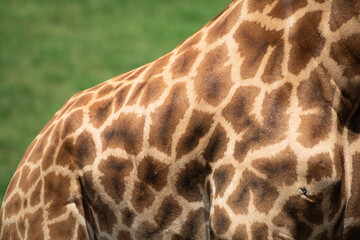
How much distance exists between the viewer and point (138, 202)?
75.0 inches

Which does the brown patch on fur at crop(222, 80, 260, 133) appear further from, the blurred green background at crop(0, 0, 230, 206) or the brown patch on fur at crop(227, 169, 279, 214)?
the blurred green background at crop(0, 0, 230, 206)

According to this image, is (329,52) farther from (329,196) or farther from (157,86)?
(157,86)

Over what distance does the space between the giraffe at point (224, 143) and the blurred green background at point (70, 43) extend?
4481mm

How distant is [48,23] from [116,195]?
708 cm

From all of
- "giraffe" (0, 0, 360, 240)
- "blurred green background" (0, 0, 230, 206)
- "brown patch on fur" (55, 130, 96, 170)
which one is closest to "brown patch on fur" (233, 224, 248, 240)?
"giraffe" (0, 0, 360, 240)

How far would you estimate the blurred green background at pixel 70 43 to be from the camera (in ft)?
23.4

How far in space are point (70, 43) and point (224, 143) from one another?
6833mm

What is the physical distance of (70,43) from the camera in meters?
8.28

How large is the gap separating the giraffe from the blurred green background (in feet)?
14.7

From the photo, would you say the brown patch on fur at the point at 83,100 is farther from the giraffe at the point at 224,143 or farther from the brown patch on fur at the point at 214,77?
the brown patch on fur at the point at 214,77

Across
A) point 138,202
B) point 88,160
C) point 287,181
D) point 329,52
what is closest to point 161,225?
point 138,202

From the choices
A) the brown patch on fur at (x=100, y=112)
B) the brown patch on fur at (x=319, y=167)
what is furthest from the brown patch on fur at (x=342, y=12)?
the brown patch on fur at (x=100, y=112)

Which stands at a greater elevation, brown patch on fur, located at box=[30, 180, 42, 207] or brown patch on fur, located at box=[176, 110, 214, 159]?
brown patch on fur, located at box=[176, 110, 214, 159]

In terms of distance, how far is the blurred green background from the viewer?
7137mm
